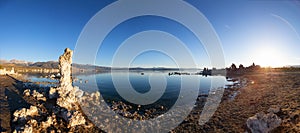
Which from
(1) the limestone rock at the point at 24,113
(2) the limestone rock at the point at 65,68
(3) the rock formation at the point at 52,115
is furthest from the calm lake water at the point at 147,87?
(1) the limestone rock at the point at 24,113

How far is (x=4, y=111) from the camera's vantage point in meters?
15.3

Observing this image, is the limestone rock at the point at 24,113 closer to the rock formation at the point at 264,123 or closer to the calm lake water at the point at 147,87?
the calm lake water at the point at 147,87

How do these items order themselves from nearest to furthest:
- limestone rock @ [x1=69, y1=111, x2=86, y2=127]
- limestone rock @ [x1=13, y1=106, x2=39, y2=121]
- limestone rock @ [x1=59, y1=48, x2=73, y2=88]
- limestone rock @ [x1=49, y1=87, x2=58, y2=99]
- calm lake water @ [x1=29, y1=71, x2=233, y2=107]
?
limestone rock @ [x1=13, y1=106, x2=39, y2=121], limestone rock @ [x1=69, y1=111, x2=86, y2=127], limestone rock @ [x1=49, y1=87, x2=58, y2=99], limestone rock @ [x1=59, y1=48, x2=73, y2=88], calm lake water @ [x1=29, y1=71, x2=233, y2=107]

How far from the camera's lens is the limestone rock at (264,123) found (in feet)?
44.7

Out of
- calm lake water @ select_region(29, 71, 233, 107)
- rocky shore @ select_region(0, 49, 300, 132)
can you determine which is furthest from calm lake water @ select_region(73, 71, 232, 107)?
rocky shore @ select_region(0, 49, 300, 132)

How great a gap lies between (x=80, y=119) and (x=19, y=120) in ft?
15.8

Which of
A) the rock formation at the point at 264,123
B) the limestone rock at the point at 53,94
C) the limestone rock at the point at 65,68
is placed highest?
the limestone rock at the point at 65,68

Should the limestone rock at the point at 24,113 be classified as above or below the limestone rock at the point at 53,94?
below

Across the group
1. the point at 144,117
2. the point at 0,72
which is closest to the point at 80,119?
the point at 144,117

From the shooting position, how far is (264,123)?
13.9m

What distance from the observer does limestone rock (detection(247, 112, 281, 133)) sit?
1361cm

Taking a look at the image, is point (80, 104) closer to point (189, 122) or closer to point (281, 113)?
point (189, 122)

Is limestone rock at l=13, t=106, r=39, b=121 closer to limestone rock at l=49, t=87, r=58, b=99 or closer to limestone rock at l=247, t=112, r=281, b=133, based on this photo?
limestone rock at l=49, t=87, r=58, b=99

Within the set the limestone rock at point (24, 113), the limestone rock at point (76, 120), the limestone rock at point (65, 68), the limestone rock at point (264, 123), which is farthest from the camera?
the limestone rock at point (65, 68)
